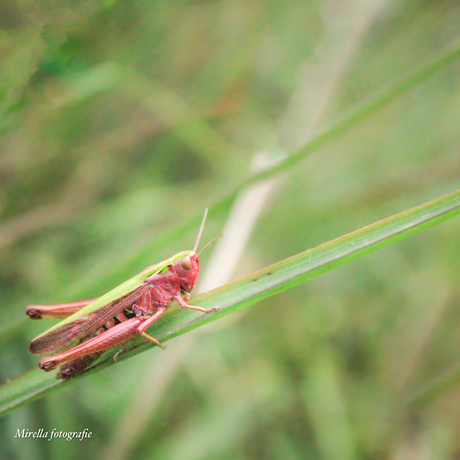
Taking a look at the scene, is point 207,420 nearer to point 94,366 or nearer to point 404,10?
point 94,366

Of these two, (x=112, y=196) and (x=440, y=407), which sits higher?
(x=112, y=196)

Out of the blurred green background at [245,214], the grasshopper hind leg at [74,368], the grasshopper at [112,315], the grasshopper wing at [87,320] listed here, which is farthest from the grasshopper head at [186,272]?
the grasshopper hind leg at [74,368]

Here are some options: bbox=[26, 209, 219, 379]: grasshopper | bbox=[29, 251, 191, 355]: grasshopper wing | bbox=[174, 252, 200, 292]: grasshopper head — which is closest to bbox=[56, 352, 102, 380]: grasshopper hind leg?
bbox=[26, 209, 219, 379]: grasshopper

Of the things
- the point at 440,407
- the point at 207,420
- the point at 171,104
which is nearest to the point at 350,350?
the point at 440,407

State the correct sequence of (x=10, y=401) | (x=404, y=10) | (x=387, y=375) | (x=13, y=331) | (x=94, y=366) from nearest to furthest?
(x=10, y=401) < (x=94, y=366) < (x=13, y=331) < (x=387, y=375) < (x=404, y=10)

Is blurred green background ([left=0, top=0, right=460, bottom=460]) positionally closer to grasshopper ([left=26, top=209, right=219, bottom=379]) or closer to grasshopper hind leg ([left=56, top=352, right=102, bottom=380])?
grasshopper ([left=26, top=209, right=219, bottom=379])

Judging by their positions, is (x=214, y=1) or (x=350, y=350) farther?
(x=214, y=1)

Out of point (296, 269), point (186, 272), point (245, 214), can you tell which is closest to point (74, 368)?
point (186, 272)
